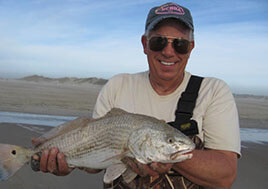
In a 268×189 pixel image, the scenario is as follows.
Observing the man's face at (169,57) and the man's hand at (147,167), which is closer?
the man's hand at (147,167)

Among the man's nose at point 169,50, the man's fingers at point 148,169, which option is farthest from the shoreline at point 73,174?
the man's nose at point 169,50

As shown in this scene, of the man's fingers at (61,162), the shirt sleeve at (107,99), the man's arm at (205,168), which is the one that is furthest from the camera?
the shirt sleeve at (107,99)

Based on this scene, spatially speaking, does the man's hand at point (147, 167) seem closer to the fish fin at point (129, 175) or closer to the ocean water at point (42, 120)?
the fish fin at point (129, 175)

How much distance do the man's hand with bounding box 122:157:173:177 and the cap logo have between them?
185 cm

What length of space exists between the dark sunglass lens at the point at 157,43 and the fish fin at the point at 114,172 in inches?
58.5

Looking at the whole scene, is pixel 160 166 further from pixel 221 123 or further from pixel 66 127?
pixel 66 127

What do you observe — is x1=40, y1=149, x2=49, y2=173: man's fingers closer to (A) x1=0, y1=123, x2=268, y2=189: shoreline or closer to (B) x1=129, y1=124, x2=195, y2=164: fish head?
(B) x1=129, y1=124, x2=195, y2=164: fish head

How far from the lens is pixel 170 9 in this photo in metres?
3.54

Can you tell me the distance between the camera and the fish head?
2.65 meters

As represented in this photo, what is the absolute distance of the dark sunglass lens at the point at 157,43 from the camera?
3490 mm

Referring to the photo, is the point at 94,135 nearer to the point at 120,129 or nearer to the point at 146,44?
the point at 120,129

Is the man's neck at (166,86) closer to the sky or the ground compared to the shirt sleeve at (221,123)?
closer to the sky

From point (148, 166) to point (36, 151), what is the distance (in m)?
1.53

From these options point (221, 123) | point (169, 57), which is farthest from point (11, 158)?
point (221, 123)
